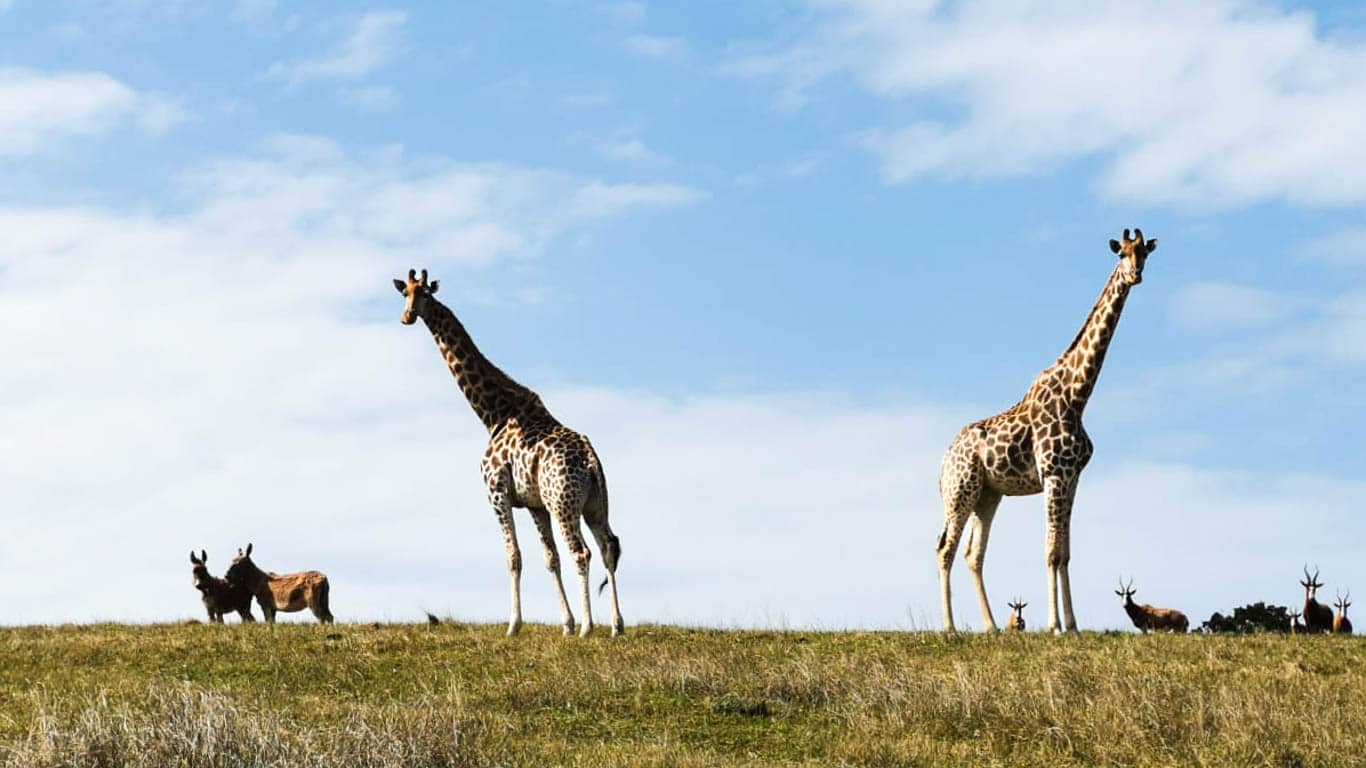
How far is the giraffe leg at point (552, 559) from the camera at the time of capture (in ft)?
74.7

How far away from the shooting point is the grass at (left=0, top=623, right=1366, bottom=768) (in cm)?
1452

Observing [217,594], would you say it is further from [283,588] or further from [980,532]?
[980,532]

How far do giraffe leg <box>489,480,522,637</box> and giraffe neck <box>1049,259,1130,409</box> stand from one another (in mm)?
7709

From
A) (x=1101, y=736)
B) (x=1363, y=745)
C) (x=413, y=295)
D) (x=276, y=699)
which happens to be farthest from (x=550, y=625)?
(x=1363, y=745)

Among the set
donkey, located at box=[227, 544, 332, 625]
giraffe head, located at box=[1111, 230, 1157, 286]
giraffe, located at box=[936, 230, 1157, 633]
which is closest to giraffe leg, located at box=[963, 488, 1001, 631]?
giraffe, located at box=[936, 230, 1157, 633]

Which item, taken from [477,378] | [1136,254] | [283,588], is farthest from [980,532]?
[283,588]

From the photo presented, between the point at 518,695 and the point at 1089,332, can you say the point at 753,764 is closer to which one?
the point at 518,695

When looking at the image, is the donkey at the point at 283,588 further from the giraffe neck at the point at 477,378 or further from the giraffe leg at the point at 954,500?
the giraffe leg at the point at 954,500

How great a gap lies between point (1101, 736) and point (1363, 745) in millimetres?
2299

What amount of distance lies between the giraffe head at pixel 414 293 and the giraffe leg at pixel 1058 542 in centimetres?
920

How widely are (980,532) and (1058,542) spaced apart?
59.0 inches

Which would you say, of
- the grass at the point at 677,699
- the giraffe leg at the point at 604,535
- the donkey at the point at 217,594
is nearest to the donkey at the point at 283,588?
the donkey at the point at 217,594

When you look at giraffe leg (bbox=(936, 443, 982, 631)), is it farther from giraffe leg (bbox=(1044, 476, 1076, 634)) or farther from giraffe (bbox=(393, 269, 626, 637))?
giraffe (bbox=(393, 269, 626, 637))

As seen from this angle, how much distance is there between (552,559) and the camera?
23344 millimetres
